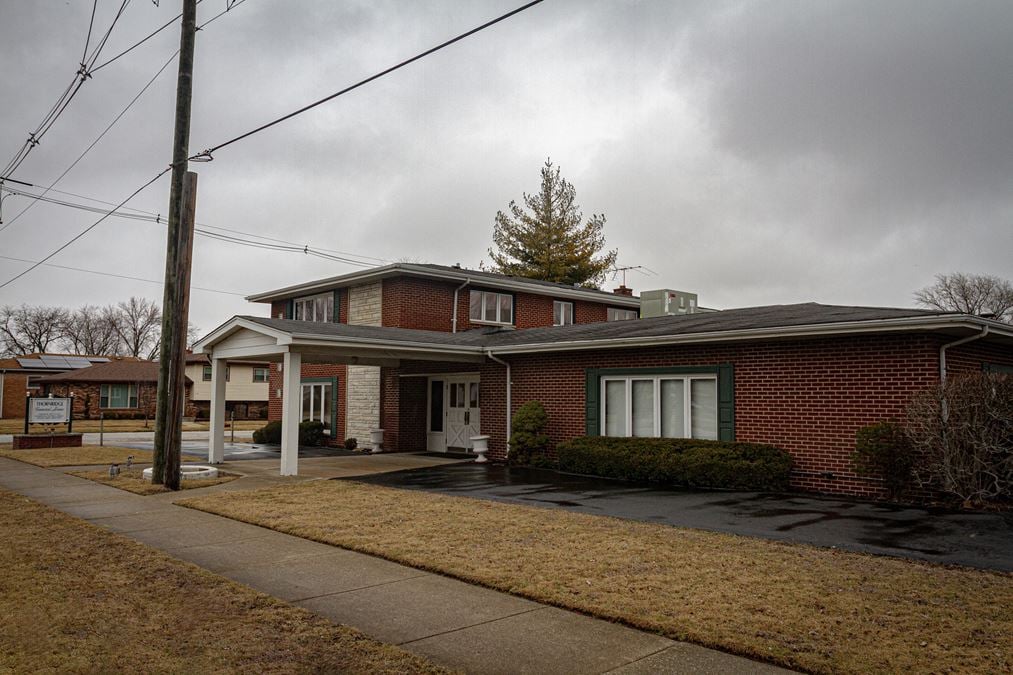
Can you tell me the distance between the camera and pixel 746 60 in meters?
14.7

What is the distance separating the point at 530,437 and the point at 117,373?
35.6m

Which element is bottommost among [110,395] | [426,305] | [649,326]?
[110,395]

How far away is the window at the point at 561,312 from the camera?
87.9ft

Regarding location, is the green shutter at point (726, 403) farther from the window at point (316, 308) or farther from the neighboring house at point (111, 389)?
the neighboring house at point (111, 389)

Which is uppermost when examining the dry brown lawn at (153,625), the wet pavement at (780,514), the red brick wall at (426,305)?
the red brick wall at (426,305)

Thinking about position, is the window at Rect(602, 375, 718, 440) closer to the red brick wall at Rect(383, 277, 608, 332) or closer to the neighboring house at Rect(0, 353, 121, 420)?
the red brick wall at Rect(383, 277, 608, 332)

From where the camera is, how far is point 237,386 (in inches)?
1800

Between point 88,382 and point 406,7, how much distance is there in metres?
40.9

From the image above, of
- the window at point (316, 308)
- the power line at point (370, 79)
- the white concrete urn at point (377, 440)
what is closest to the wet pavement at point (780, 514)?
the power line at point (370, 79)

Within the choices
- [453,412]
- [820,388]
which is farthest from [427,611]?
[453,412]

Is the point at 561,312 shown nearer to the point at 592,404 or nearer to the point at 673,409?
the point at 592,404

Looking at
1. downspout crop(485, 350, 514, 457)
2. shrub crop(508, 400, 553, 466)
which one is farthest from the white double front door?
shrub crop(508, 400, 553, 466)

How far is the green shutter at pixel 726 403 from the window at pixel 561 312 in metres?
12.9

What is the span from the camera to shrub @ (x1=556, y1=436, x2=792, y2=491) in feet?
41.2
